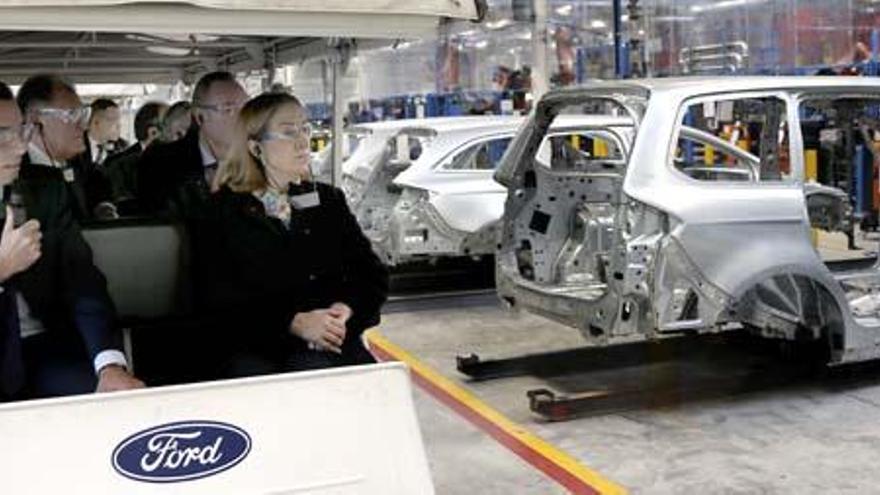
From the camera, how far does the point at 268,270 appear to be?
131 inches

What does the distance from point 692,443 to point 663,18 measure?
871 centimetres

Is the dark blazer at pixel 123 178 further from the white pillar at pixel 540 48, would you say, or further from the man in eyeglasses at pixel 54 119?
the white pillar at pixel 540 48

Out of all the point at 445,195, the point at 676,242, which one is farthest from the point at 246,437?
the point at 445,195

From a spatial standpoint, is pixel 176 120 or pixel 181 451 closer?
pixel 181 451

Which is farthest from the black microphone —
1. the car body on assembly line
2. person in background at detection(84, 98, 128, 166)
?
the car body on assembly line

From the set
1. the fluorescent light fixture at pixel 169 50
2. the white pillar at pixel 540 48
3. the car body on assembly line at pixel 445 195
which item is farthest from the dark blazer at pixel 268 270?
the white pillar at pixel 540 48

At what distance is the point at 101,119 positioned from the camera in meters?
6.86

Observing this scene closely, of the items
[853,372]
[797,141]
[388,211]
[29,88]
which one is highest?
[29,88]

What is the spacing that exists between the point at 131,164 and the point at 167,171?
1268mm

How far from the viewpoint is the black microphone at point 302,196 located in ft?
11.1

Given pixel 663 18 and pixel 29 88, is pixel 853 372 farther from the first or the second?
pixel 663 18

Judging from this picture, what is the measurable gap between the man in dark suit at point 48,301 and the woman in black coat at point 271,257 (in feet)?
1.19

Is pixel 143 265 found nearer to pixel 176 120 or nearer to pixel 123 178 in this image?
pixel 176 120

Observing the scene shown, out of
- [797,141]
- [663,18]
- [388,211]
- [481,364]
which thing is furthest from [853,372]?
[663,18]
